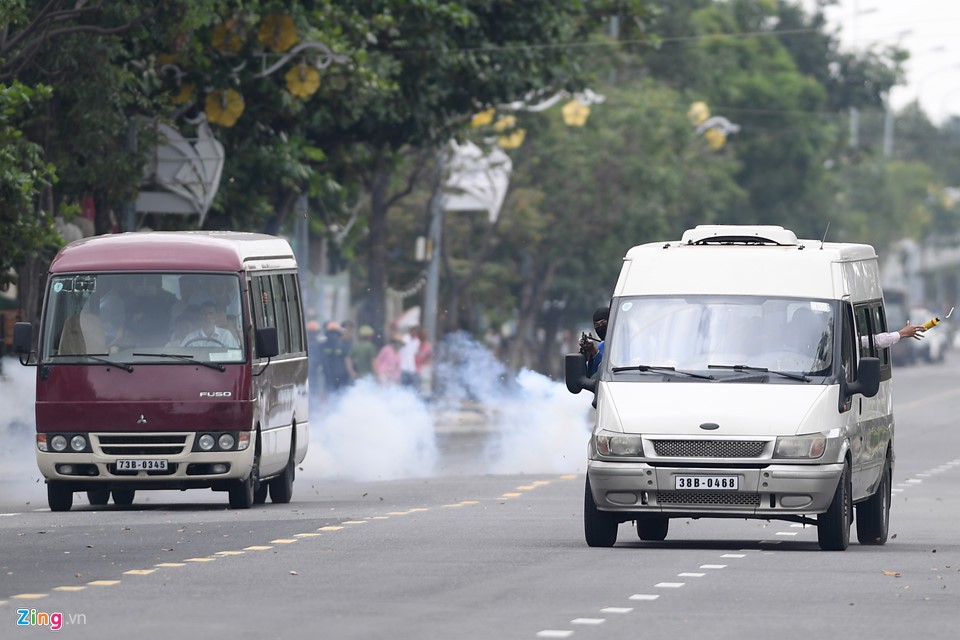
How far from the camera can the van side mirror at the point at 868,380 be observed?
53.5 feet

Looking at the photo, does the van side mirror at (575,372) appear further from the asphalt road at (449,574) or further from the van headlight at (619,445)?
the asphalt road at (449,574)

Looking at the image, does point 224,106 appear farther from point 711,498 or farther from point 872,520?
point 711,498

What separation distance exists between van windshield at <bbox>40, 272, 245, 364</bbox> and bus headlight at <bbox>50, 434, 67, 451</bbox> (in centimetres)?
66

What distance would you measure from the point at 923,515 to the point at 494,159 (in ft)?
101

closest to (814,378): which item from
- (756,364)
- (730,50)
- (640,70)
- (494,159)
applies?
(756,364)

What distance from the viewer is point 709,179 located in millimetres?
63938

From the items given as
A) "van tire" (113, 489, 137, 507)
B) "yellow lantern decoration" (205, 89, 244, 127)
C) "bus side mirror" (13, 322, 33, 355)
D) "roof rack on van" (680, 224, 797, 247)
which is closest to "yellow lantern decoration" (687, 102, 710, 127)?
"yellow lantern decoration" (205, 89, 244, 127)

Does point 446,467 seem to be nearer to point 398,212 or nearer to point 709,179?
point 398,212

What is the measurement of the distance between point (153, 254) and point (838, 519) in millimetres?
7317

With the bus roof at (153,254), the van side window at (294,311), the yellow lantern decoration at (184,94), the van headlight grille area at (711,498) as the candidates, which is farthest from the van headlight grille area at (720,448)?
the yellow lantern decoration at (184,94)

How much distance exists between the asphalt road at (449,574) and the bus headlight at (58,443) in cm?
61

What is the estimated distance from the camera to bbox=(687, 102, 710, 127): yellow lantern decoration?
59.2m

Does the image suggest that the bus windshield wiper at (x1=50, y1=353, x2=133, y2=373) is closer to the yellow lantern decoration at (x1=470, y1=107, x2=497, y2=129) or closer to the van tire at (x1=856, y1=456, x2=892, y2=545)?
the van tire at (x1=856, y1=456, x2=892, y2=545)

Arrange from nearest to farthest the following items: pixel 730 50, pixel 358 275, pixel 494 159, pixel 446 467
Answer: pixel 446 467, pixel 494 159, pixel 358 275, pixel 730 50
